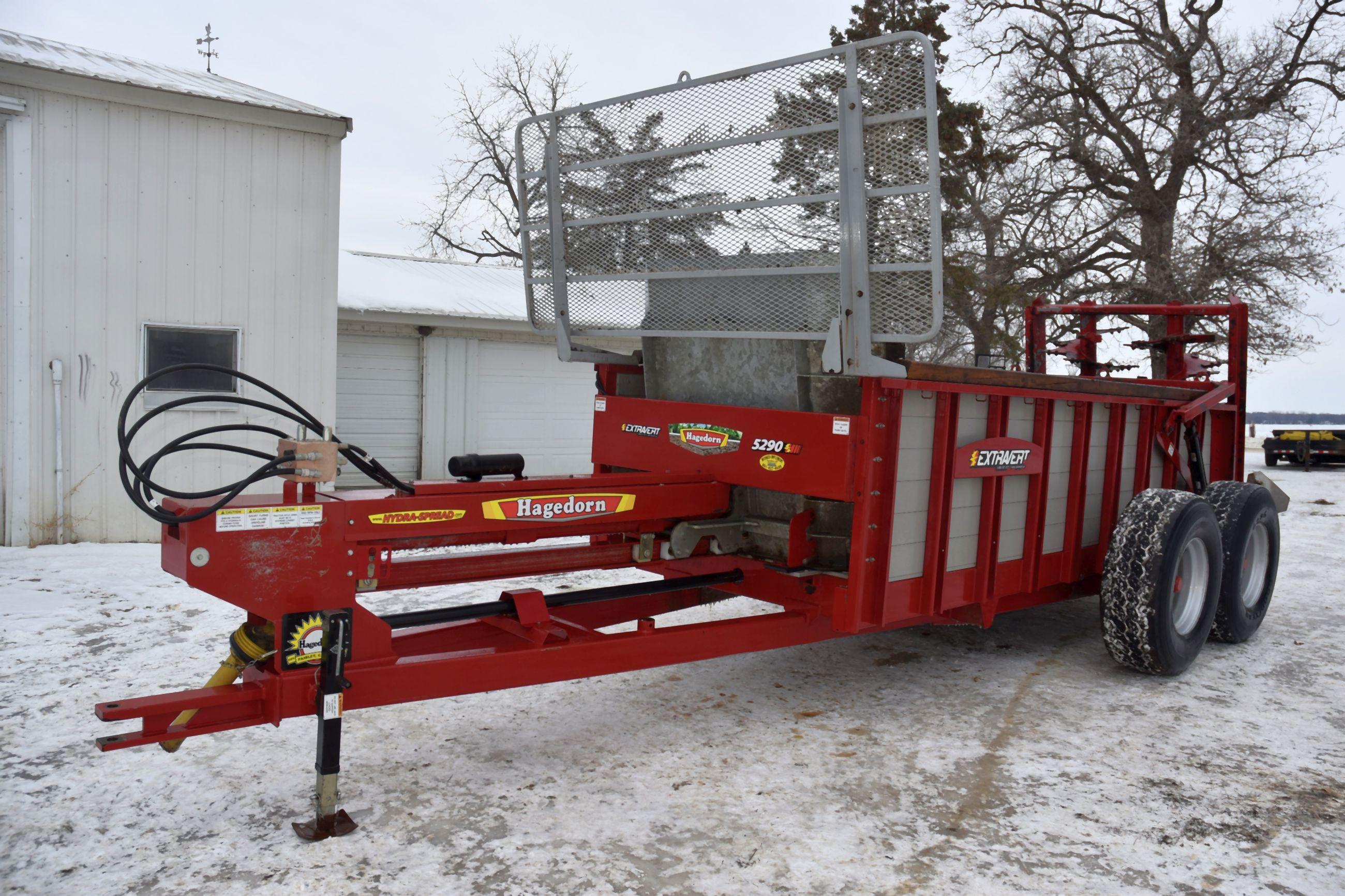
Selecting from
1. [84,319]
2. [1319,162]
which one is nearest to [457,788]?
[84,319]

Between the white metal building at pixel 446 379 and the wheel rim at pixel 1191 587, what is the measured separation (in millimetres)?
8300

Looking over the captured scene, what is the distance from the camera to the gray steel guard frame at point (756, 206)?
389 cm

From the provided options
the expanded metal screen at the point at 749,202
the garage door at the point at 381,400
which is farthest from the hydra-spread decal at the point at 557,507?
the garage door at the point at 381,400

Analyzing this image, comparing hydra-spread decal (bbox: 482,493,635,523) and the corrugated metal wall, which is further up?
the corrugated metal wall

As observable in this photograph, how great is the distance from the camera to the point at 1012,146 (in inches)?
797

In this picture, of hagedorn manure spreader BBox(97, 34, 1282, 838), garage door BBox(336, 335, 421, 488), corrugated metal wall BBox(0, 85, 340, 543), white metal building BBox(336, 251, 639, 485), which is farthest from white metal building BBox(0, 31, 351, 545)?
hagedorn manure spreader BBox(97, 34, 1282, 838)

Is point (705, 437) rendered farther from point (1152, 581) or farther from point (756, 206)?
point (1152, 581)

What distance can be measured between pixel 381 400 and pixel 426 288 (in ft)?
6.14

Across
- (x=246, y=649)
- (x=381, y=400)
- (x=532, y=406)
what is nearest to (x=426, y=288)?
(x=381, y=400)

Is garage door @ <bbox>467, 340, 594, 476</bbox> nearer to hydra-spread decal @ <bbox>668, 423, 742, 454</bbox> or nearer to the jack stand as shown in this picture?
hydra-spread decal @ <bbox>668, 423, 742, 454</bbox>

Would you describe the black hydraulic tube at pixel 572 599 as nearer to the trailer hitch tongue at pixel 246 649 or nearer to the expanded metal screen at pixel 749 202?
the trailer hitch tongue at pixel 246 649

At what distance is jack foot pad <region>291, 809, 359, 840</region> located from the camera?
335 centimetres

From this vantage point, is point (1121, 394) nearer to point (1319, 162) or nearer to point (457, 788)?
point (457, 788)

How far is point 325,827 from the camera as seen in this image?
11.1ft
